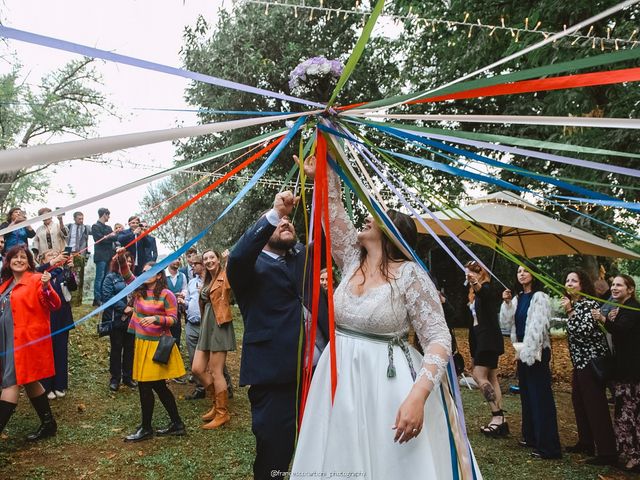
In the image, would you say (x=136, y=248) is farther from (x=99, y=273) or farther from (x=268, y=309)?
(x=268, y=309)

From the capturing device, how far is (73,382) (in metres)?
7.05

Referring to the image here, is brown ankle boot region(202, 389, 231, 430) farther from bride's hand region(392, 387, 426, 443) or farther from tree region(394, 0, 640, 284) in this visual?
bride's hand region(392, 387, 426, 443)

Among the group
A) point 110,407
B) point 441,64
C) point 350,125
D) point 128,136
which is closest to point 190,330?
point 110,407

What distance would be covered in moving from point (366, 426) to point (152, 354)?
342cm

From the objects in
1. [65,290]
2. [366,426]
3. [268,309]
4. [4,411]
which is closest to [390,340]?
[366,426]

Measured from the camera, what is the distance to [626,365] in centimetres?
500

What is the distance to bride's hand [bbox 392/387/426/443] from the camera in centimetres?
196

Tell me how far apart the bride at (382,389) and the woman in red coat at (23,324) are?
327cm

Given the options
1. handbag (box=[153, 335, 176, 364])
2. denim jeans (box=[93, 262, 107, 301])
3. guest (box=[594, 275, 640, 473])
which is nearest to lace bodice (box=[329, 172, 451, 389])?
handbag (box=[153, 335, 176, 364])

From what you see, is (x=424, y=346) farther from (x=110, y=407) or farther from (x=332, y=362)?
(x=110, y=407)

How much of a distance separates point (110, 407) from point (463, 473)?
5119 mm

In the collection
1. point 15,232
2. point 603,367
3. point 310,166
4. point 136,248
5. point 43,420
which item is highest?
point 310,166

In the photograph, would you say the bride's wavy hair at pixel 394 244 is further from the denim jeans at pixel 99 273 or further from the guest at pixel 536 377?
the denim jeans at pixel 99 273

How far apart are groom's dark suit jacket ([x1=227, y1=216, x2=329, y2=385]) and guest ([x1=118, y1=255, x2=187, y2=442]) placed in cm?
235
